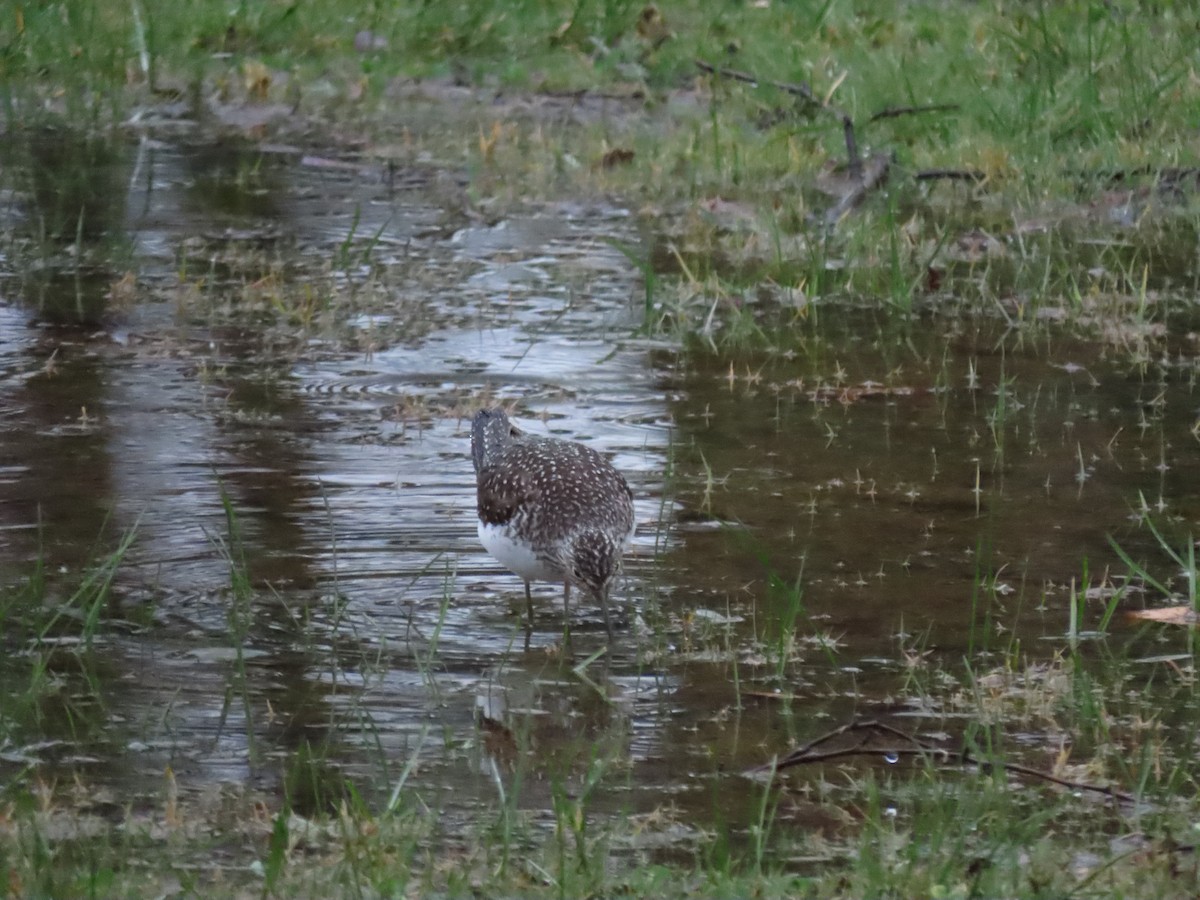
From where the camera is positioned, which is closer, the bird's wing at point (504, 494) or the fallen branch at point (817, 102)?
the bird's wing at point (504, 494)

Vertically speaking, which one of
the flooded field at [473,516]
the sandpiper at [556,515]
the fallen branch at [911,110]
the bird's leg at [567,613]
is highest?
the fallen branch at [911,110]

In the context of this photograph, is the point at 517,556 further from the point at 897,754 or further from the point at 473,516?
the point at 897,754

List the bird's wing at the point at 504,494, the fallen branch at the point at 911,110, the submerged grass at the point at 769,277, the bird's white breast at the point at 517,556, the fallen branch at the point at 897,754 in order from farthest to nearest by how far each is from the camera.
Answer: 1. the fallen branch at the point at 911,110
2. the bird's wing at the point at 504,494
3. the bird's white breast at the point at 517,556
4. the fallen branch at the point at 897,754
5. the submerged grass at the point at 769,277

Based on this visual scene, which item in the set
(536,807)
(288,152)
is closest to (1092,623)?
(536,807)

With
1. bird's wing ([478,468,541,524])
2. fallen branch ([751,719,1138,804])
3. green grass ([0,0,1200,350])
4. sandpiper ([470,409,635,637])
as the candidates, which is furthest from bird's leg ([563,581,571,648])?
green grass ([0,0,1200,350])

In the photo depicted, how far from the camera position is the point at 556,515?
637cm

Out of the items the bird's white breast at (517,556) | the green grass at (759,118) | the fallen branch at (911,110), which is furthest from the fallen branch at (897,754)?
the fallen branch at (911,110)

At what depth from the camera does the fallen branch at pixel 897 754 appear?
4871 millimetres

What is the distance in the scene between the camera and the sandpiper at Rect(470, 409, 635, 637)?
6.25 m

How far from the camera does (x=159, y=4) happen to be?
15477mm

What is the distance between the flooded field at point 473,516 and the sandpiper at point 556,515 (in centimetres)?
22

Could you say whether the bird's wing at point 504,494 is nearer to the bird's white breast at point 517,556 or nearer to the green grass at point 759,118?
the bird's white breast at point 517,556

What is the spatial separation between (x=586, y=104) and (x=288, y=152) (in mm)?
2335

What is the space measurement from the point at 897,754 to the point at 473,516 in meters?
2.37
